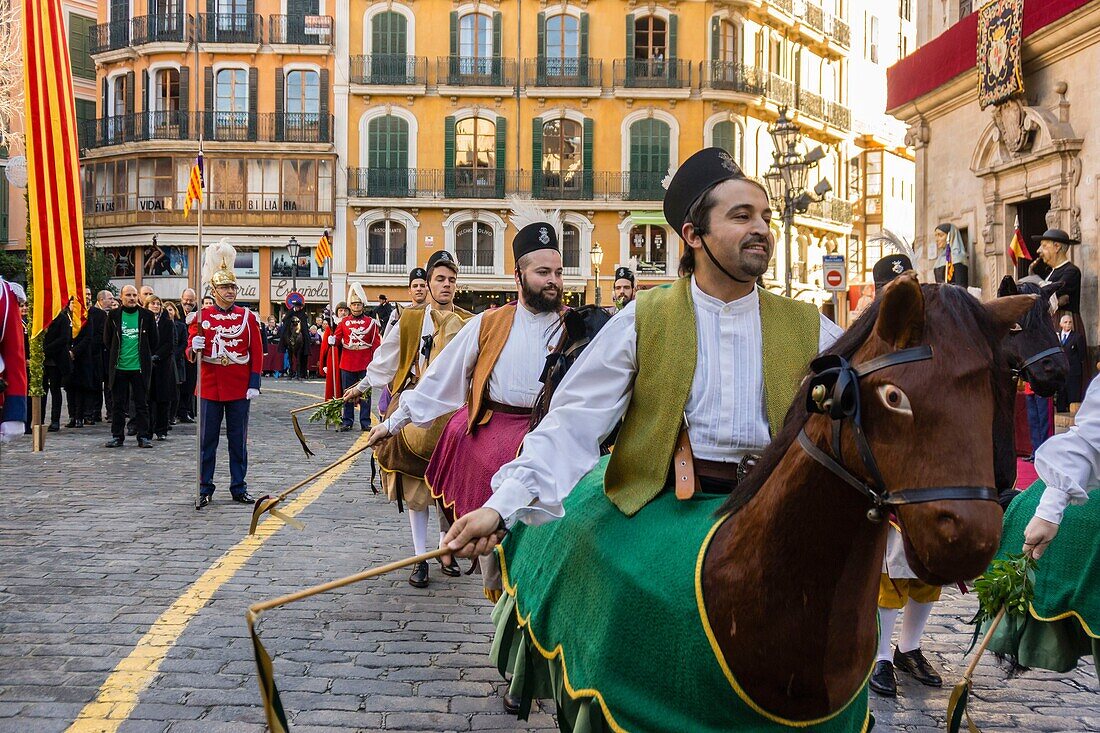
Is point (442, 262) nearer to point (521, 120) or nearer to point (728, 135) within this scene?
point (521, 120)

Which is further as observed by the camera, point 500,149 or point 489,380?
point 500,149

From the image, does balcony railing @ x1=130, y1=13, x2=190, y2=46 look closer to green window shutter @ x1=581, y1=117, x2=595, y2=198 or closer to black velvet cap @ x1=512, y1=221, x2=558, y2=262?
green window shutter @ x1=581, y1=117, x2=595, y2=198

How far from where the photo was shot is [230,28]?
46.7m

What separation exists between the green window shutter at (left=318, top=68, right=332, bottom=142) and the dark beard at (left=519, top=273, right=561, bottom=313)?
4204 centimetres

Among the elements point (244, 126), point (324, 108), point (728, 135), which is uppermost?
point (324, 108)

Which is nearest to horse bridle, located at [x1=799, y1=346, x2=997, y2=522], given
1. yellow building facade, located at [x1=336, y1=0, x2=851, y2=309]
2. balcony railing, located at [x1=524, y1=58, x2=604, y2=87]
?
yellow building facade, located at [x1=336, y1=0, x2=851, y2=309]

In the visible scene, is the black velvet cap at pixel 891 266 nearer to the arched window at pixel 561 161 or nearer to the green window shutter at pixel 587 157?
the green window shutter at pixel 587 157

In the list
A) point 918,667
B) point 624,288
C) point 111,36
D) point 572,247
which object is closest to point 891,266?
point 918,667

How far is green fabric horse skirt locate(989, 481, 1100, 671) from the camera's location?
4.12 meters

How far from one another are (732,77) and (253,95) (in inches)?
793

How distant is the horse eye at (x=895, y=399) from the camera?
7.35 feet

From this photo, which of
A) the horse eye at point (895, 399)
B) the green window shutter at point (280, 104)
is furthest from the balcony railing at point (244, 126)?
the horse eye at point (895, 399)

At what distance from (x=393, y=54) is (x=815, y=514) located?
46377 millimetres

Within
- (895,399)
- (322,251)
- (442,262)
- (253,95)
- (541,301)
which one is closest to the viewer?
(895,399)
